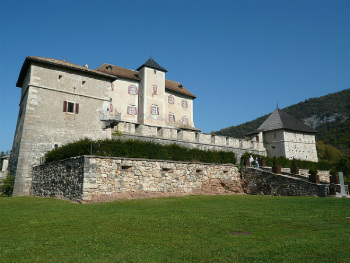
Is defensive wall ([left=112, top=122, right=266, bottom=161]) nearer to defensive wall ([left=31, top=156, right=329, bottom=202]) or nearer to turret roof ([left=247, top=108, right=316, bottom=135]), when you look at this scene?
turret roof ([left=247, top=108, right=316, bottom=135])

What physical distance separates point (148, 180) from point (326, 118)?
89.2 metres

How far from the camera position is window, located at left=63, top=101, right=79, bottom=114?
77.5 feet

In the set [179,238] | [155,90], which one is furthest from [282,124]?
[179,238]

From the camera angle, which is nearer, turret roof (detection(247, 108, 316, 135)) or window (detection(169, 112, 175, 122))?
turret roof (detection(247, 108, 316, 135))

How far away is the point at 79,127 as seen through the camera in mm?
24094

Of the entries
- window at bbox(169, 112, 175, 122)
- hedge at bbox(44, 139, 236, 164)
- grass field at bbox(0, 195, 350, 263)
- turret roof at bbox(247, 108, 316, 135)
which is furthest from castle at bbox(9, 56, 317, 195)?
grass field at bbox(0, 195, 350, 263)

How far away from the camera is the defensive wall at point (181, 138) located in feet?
86.1

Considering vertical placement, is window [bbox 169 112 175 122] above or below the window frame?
below

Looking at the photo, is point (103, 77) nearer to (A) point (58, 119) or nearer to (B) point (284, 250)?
(A) point (58, 119)

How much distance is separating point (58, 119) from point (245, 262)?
21.9 m

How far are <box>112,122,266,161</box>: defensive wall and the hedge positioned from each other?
701 cm

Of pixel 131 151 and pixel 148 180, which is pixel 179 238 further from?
pixel 131 151

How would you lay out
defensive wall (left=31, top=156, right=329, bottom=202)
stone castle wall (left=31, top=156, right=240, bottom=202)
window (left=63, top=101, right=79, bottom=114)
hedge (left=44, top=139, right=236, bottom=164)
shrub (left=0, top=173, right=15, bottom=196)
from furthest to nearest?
window (left=63, top=101, right=79, bottom=114), shrub (left=0, top=173, right=15, bottom=196), hedge (left=44, top=139, right=236, bottom=164), defensive wall (left=31, top=156, right=329, bottom=202), stone castle wall (left=31, top=156, right=240, bottom=202)

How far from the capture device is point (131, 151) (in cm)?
1720
